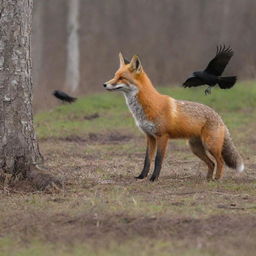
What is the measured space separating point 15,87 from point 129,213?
261 centimetres

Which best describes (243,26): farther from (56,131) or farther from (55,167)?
(55,167)

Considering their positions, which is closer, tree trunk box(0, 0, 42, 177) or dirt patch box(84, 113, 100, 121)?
tree trunk box(0, 0, 42, 177)

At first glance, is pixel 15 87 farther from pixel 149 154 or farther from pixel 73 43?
pixel 73 43

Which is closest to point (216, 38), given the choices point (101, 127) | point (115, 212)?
point (101, 127)

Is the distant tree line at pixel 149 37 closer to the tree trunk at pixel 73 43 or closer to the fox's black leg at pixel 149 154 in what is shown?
the tree trunk at pixel 73 43

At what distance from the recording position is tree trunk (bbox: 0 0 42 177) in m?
8.73

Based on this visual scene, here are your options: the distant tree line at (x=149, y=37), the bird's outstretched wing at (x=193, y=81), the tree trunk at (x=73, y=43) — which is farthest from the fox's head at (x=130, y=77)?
the tree trunk at (x=73, y=43)

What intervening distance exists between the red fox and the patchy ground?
0.44m

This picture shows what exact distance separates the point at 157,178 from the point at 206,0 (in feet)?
100

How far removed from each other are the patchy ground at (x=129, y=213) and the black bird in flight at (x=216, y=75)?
1.35 meters

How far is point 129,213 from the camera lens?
7.02 m

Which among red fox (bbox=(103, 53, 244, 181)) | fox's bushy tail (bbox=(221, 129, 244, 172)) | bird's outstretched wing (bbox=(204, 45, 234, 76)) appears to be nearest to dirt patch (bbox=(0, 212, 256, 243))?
red fox (bbox=(103, 53, 244, 181))

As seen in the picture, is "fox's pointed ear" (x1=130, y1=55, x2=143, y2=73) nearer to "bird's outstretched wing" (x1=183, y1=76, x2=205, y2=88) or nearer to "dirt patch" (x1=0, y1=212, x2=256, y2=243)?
"bird's outstretched wing" (x1=183, y1=76, x2=205, y2=88)

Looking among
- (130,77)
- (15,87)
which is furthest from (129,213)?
(130,77)
